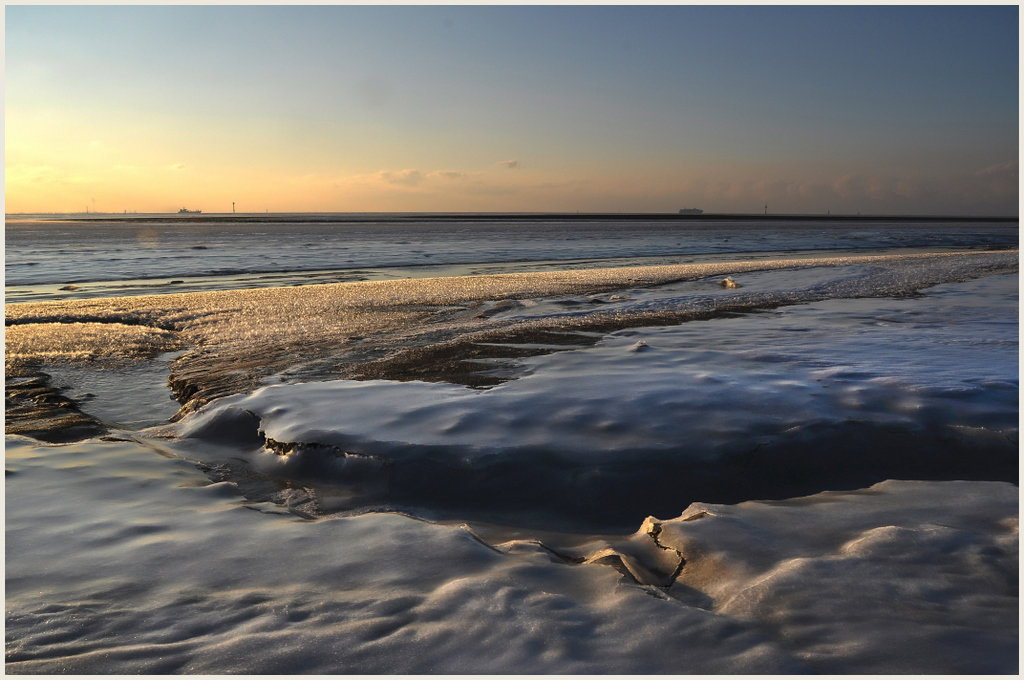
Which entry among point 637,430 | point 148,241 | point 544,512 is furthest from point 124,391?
point 148,241

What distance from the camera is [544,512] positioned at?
8.42 feet

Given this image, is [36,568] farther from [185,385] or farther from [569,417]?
[185,385]

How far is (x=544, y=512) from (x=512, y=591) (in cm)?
74

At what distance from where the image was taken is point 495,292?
9453 millimetres

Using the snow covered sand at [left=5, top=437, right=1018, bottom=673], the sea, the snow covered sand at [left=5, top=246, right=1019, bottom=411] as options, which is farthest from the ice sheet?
the snow covered sand at [left=5, top=246, right=1019, bottom=411]

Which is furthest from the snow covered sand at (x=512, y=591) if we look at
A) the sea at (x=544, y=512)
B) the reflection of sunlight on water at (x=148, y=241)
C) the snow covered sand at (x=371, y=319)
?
the reflection of sunlight on water at (x=148, y=241)

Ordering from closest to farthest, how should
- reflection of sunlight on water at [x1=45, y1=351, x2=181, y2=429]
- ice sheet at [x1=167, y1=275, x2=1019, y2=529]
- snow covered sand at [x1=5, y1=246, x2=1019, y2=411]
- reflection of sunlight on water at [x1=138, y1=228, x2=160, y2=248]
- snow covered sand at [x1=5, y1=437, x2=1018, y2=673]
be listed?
snow covered sand at [x1=5, y1=437, x2=1018, y2=673]
ice sheet at [x1=167, y1=275, x2=1019, y2=529]
reflection of sunlight on water at [x1=45, y1=351, x2=181, y2=429]
snow covered sand at [x1=5, y1=246, x2=1019, y2=411]
reflection of sunlight on water at [x1=138, y1=228, x2=160, y2=248]

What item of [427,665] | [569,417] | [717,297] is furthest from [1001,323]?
[427,665]

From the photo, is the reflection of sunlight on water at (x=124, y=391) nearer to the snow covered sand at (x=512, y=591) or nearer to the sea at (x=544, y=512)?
the sea at (x=544, y=512)

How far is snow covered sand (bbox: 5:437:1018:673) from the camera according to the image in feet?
5.18

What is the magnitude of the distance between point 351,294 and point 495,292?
231cm

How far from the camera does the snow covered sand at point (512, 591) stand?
5.18ft

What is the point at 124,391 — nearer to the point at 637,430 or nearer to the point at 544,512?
the point at 544,512

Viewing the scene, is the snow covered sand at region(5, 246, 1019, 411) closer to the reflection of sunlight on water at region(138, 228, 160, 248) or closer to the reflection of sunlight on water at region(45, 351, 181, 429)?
the reflection of sunlight on water at region(45, 351, 181, 429)
